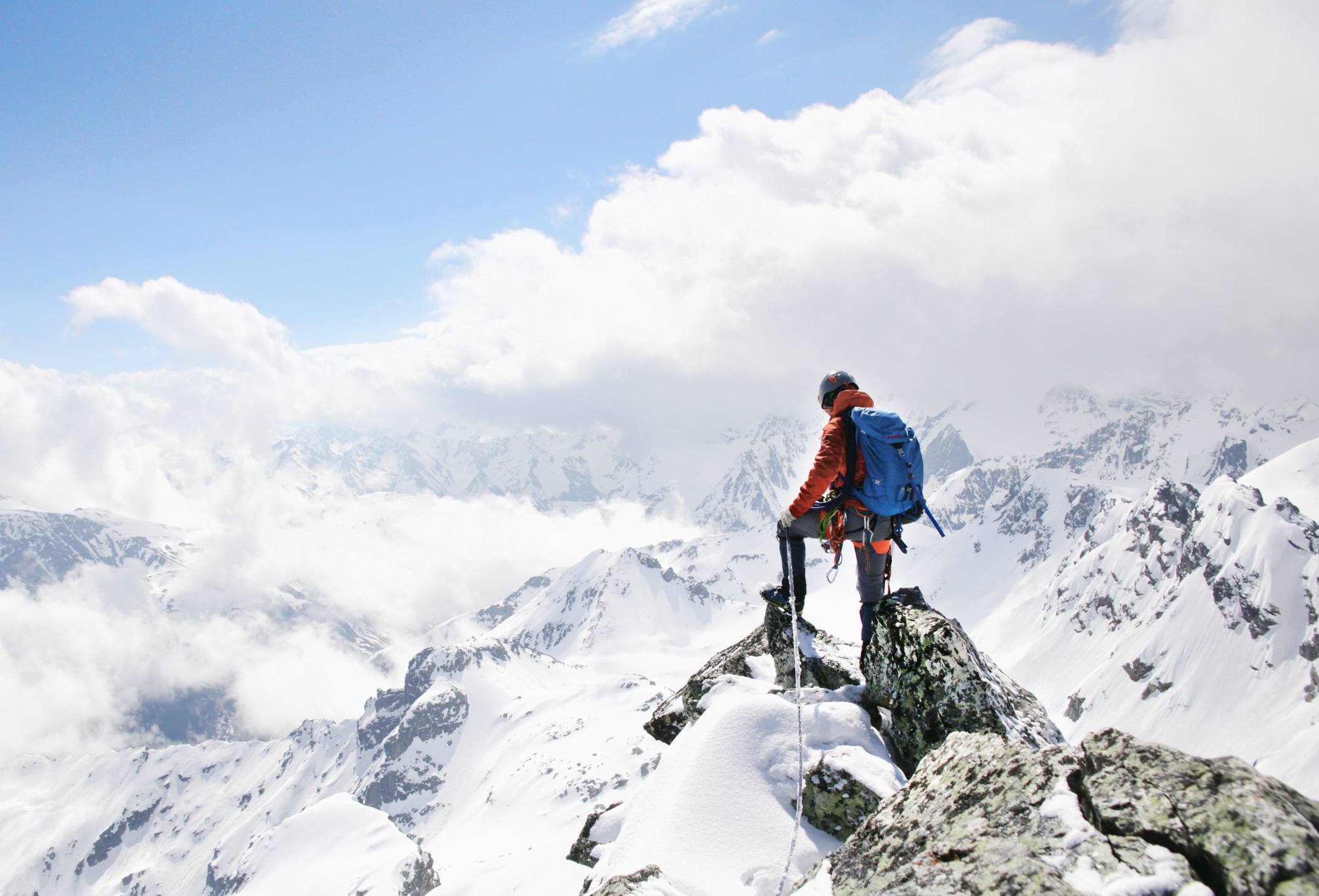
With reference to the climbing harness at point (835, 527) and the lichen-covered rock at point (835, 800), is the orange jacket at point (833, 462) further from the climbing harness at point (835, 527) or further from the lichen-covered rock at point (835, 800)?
the lichen-covered rock at point (835, 800)

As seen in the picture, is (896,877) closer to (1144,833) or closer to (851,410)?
(1144,833)

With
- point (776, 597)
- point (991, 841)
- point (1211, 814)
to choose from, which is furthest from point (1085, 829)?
point (776, 597)

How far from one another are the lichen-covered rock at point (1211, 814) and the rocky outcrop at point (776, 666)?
6.21 meters

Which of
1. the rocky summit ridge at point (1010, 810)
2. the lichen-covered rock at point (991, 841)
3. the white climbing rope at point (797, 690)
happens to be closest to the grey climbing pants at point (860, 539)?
the white climbing rope at point (797, 690)

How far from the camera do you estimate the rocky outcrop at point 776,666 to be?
35.2 ft

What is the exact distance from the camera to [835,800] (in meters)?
7.62

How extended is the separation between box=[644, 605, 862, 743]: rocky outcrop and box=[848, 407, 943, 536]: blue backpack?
10.6 ft

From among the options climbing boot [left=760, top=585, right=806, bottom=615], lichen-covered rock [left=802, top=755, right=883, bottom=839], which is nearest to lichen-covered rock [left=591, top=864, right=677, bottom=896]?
lichen-covered rock [left=802, top=755, right=883, bottom=839]

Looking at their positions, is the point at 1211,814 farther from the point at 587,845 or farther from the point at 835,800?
the point at 587,845

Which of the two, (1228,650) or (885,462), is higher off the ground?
(885,462)

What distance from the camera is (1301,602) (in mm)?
168750

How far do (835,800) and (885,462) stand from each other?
15.1ft

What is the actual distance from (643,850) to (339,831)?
6910 inches

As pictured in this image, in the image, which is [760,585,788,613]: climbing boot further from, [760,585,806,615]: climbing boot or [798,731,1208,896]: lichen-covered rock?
[798,731,1208,896]: lichen-covered rock
